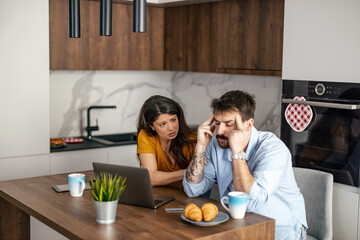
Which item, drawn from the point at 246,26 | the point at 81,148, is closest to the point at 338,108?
the point at 246,26

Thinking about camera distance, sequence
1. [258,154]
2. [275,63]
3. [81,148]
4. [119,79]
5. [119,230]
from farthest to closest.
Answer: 1. [119,79]
2. [81,148]
3. [275,63]
4. [258,154]
5. [119,230]

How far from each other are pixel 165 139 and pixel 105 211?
1.07 meters

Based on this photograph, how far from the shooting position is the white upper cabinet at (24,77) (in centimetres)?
370

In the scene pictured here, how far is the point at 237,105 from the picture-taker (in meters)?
2.52

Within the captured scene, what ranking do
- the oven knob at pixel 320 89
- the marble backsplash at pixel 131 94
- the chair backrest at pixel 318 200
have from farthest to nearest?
the marble backsplash at pixel 131 94 → the oven knob at pixel 320 89 → the chair backrest at pixel 318 200

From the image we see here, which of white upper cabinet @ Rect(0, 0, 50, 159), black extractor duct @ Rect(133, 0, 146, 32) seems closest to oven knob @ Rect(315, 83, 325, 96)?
black extractor duct @ Rect(133, 0, 146, 32)

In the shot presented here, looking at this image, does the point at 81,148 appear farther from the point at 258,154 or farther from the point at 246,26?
the point at 258,154

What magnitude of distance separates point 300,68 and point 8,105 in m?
2.14

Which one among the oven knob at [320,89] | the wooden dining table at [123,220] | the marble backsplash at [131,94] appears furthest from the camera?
the marble backsplash at [131,94]

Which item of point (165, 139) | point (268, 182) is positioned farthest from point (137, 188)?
point (165, 139)

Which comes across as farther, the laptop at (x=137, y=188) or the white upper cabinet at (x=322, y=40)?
the white upper cabinet at (x=322, y=40)

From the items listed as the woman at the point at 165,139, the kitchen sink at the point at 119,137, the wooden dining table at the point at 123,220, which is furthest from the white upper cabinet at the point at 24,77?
the woman at the point at 165,139

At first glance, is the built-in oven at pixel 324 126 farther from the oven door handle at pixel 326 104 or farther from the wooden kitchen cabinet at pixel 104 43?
the wooden kitchen cabinet at pixel 104 43

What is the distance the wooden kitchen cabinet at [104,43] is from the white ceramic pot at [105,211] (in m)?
2.34
